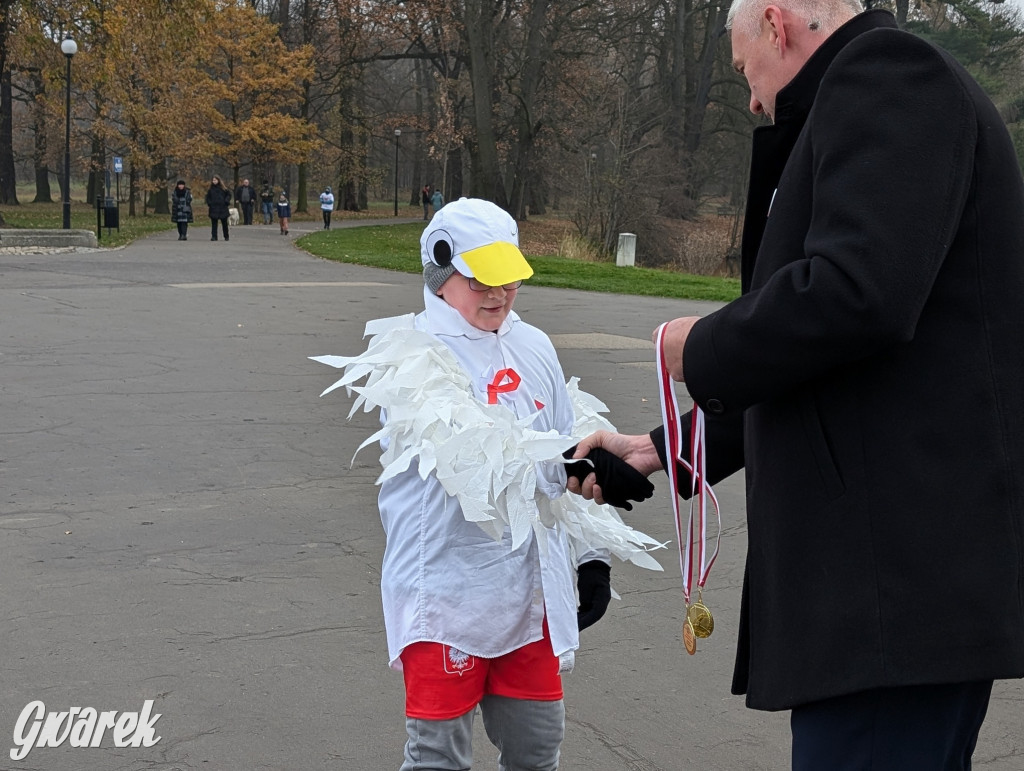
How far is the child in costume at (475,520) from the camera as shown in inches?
102

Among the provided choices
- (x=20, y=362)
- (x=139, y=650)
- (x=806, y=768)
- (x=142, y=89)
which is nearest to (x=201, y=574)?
(x=139, y=650)

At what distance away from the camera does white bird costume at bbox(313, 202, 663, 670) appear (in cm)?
258

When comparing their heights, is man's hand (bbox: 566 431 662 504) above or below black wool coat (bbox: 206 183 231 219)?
below

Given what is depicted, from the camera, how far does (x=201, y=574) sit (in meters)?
4.92

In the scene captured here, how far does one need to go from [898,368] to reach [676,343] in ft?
1.24

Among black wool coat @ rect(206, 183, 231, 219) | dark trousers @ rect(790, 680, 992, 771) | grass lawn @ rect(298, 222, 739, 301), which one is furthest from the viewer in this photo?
black wool coat @ rect(206, 183, 231, 219)

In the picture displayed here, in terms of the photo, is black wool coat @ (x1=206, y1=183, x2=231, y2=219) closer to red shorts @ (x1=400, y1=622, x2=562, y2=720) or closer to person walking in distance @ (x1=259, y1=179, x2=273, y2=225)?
person walking in distance @ (x1=259, y1=179, x2=273, y2=225)

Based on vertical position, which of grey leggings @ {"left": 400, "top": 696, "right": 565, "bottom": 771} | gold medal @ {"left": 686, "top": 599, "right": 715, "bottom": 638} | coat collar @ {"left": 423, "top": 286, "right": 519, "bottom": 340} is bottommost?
grey leggings @ {"left": 400, "top": 696, "right": 565, "bottom": 771}

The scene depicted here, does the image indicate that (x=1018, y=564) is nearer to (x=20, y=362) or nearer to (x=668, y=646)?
(x=668, y=646)

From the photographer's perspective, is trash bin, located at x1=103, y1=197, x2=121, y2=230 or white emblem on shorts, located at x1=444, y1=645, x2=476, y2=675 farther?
trash bin, located at x1=103, y1=197, x2=121, y2=230

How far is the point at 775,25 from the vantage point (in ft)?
6.77

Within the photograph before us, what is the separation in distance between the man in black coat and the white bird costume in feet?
2.41

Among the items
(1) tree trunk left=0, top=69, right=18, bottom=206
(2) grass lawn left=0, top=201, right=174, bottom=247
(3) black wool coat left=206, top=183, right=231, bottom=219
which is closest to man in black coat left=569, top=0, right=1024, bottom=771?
(2) grass lawn left=0, top=201, right=174, bottom=247

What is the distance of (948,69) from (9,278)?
17.3 metres
